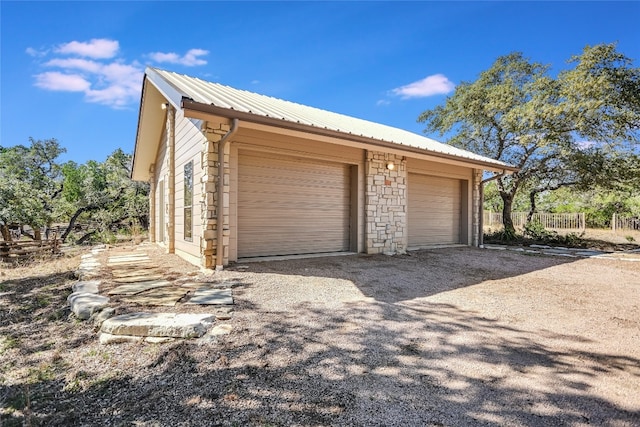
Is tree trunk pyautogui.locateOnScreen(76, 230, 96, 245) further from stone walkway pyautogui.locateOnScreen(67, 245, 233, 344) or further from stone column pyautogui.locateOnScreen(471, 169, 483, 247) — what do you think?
stone column pyautogui.locateOnScreen(471, 169, 483, 247)

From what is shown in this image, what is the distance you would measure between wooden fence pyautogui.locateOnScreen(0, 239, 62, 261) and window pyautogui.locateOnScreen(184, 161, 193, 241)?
5156mm

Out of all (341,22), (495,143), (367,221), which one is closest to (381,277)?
(367,221)

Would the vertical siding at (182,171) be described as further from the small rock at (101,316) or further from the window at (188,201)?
the small rock at (101,316)

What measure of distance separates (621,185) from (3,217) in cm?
2020

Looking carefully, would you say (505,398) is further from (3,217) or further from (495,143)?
(495,143)

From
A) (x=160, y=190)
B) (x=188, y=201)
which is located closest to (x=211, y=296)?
(x=188, y=201)

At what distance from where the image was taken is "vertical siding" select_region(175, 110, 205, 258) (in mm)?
6070

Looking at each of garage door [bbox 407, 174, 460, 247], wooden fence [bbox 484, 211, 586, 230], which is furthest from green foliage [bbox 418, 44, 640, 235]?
wooden fence [bbox 484, 211, 586, 230]

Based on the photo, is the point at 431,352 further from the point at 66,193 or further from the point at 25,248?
the point at 66,193

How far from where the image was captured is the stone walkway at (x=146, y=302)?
9.22ft

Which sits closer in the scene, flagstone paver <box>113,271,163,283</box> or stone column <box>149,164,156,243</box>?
flagstone paver <box>113,271,163,283</box>

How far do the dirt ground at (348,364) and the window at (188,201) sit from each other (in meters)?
2.63

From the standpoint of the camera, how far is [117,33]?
24.6 feet

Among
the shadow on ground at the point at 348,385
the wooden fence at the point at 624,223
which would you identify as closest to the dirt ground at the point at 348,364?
the shadow on ground at the point at 348,385
